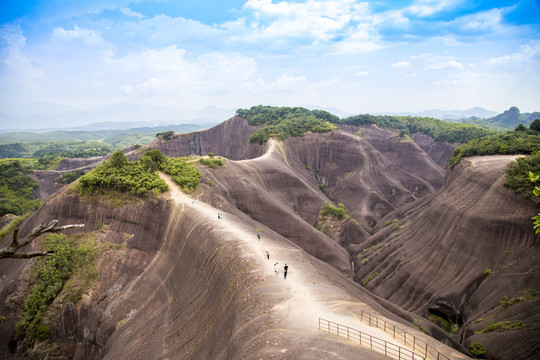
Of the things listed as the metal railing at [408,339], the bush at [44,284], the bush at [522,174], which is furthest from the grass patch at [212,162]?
the bush at [522,174]

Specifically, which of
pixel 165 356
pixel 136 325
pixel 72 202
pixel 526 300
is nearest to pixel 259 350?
pixel 165 356

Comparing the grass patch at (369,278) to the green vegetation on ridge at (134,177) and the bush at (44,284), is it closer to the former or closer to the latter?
the green vegetation on ridge at (134,177)

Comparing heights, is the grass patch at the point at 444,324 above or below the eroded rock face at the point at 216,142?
below

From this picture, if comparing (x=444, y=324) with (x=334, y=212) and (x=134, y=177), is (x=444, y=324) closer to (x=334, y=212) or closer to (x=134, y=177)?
(x=334, y=212)

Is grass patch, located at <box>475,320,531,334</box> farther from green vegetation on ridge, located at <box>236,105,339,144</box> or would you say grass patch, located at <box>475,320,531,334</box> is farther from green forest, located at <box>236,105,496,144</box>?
green forest, located at <box>236,105,496,144</box>

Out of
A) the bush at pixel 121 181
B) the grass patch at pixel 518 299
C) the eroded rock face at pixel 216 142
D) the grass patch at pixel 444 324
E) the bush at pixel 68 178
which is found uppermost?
the eroded rock face at pixel 216 142

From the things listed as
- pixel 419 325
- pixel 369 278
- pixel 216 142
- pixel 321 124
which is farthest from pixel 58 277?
pixel 216 142

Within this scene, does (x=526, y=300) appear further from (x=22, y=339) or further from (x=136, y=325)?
(x=22, y=339)
